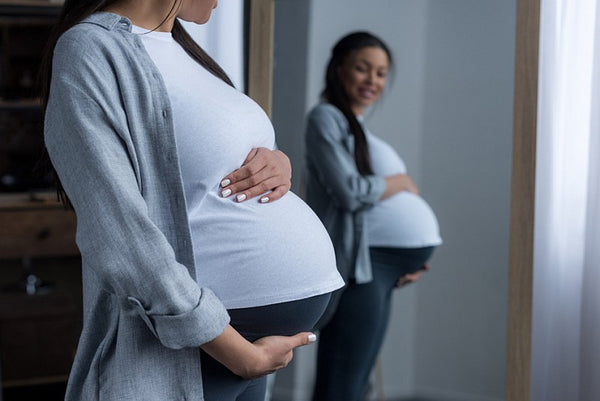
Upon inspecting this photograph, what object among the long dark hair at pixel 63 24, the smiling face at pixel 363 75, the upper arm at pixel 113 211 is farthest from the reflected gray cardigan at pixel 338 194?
the upper arm at pixel 113 211

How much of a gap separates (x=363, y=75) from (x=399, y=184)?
28 cm

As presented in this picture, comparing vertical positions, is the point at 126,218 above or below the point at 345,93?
below

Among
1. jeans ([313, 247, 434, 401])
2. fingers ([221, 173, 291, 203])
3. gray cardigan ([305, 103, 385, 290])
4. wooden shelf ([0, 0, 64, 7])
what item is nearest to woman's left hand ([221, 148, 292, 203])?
fingers ([221, 173, 291, 203])

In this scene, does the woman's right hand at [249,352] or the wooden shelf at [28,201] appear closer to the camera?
the woman's right hand at [249,352]

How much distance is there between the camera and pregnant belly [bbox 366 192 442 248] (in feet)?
5.52

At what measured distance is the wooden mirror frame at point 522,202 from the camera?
1.53 meters

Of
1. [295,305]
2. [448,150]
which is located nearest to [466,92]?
[448,150]

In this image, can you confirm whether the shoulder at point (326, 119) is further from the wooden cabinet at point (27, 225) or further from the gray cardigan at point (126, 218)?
the wooden cabinet at point (27, 225)

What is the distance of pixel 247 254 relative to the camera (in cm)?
87

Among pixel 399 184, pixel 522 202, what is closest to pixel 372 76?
pixel 399 184

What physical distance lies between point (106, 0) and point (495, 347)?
1.22 m

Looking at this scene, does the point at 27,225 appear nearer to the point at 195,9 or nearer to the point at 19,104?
the point at 19,104

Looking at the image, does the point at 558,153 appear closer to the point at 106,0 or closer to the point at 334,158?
the point at 334,158

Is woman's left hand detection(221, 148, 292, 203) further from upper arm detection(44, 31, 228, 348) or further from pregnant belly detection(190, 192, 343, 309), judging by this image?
upper arm detection(44, 31, 228, 348)
